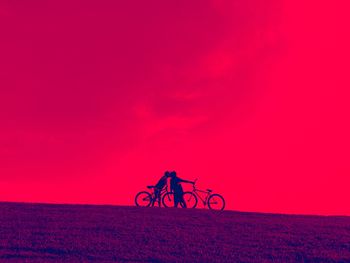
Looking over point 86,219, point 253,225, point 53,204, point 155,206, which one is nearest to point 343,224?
point 253,225

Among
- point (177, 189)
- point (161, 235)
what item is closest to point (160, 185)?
point (177, 189)

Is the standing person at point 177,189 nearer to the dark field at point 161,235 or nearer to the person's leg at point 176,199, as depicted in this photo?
the person's leg at point 176,199

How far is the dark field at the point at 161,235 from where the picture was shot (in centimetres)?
2192

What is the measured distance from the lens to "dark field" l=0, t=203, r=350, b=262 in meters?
21.9

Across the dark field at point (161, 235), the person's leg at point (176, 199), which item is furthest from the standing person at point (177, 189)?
the dark field at point (161, 235)

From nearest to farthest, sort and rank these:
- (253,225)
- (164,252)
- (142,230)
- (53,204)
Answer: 1. (164,252)
2. (142,230)
3. (253,225)
4. (53,204)

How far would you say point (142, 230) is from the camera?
25078 mm

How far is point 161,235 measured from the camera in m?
24.4

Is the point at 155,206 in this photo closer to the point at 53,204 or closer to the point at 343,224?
the point at 53,204

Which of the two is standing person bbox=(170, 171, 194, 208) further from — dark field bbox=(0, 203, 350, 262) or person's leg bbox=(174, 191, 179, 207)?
dark field bbox=(0, 203, 350, 262)

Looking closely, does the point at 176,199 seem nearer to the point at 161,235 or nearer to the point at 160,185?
the point at 160,185

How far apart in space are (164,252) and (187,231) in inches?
128

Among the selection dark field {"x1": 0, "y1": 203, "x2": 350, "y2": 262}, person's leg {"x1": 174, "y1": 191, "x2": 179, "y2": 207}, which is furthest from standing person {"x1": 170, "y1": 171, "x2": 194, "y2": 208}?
dark field {"x1": 0, "y1": 203, "x2": 350, "y2": 262}

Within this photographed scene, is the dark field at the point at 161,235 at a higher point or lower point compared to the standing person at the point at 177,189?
lower
